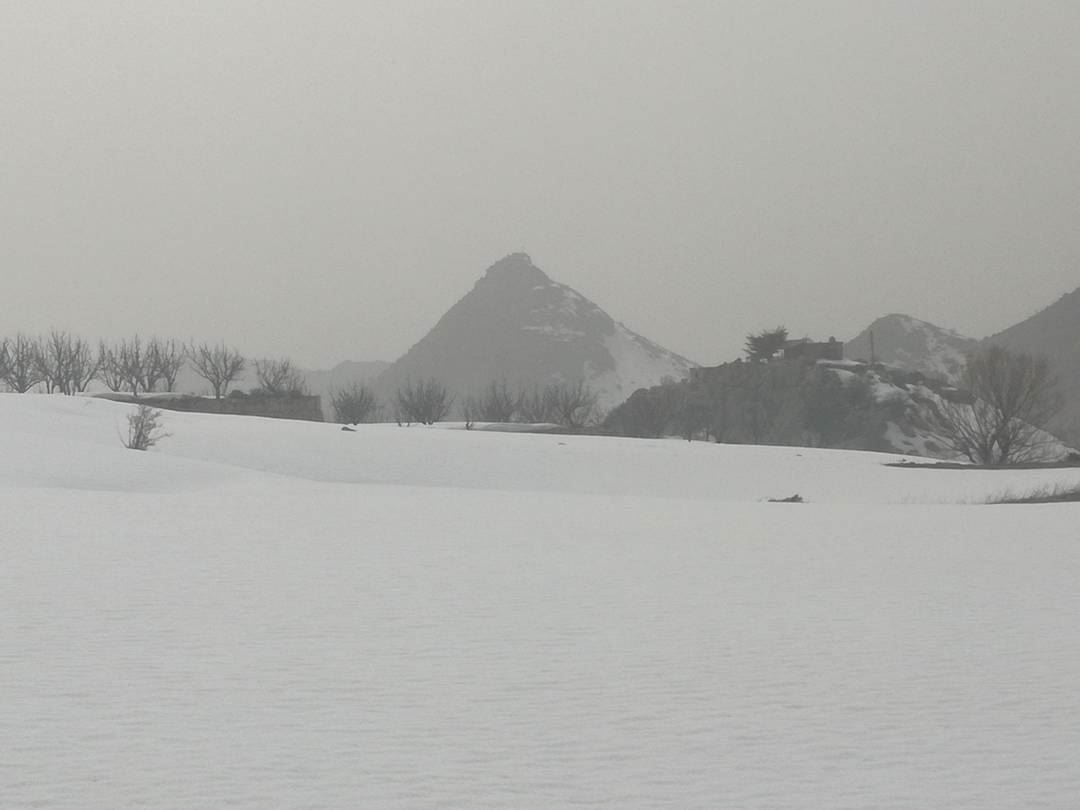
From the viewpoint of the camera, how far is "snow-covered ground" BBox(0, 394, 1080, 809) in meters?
5.14

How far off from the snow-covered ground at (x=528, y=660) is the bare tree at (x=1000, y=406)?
28.1 m

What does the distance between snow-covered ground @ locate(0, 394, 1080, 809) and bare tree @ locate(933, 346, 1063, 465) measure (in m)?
28.1

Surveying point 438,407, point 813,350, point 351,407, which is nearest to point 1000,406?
point 351,407

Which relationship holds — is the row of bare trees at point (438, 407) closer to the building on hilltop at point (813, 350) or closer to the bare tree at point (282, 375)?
the bare tree at point (282, 375)

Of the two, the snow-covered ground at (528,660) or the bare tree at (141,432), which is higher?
the bare tree at (141,432)

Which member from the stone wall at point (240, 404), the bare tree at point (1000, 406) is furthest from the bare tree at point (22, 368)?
the bare tree at point (1000, 406)

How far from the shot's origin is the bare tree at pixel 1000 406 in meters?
44.1

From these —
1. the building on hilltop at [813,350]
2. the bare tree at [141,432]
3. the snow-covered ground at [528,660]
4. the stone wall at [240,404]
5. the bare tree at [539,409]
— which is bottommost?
the snow-covered ground at [528,660]

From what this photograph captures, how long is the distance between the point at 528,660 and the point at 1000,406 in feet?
134

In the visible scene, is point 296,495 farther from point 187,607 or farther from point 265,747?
point 265,747

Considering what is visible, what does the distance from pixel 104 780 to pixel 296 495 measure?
16.1 metres

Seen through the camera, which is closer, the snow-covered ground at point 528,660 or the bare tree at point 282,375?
the snow-covered ground at point 528,660

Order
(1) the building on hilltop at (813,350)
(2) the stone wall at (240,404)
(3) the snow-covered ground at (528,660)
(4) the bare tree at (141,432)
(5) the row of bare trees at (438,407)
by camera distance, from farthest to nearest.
→ (1) the building on hilltop at (813,350) < (5) the row of bare trees at (438,407) < (2) the stone wall at (240,404) < (4) the bare tree at (141,432) < (3) the snow-covered ground at (528,660)

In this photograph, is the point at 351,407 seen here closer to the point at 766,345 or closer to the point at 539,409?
the point at 539,409
